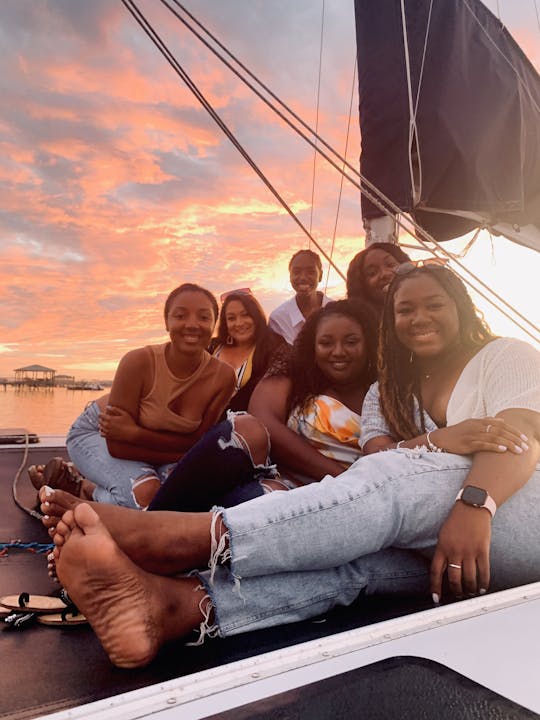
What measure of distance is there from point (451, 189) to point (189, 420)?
2.23 metres

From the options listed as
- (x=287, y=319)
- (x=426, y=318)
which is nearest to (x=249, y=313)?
(x=287, y=319)

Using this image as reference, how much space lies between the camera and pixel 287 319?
318 centimetres

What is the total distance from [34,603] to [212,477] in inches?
18.5

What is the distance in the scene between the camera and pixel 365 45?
3.75 meters

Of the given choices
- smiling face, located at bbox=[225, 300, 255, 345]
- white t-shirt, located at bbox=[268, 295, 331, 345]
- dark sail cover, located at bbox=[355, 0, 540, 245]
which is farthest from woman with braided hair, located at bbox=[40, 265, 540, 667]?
dark sail cover, located at bbox=[355, 0, 540, 245]

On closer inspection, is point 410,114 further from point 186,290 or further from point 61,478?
point 61,478

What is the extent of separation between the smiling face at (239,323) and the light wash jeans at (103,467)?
28.3 inches

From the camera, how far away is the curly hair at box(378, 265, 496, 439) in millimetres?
1665

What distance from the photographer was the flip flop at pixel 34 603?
4.27 ft

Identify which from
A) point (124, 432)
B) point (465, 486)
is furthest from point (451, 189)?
point (465, 486)

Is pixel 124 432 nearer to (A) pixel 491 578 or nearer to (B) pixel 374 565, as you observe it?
(B) pixel 374 565

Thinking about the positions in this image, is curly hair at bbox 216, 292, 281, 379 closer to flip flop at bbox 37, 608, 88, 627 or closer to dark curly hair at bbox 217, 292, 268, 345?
dark curly hair at bbox 217, 292, 268, 345

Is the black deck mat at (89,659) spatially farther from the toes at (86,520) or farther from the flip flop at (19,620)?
the toes at (86,520)

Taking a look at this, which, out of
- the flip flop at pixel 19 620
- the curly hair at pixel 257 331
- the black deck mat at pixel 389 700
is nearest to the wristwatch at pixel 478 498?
the black deck mat at pixel 389 700
